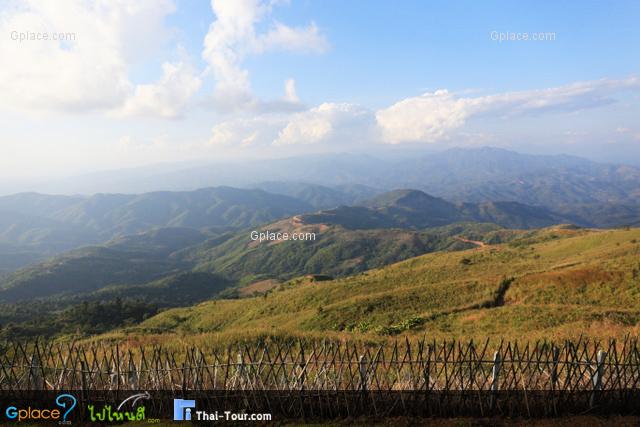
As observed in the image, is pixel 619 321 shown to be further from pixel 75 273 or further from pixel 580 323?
pixel 75 273

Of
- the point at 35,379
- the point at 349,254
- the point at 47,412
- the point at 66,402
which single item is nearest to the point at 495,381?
the point at 66,402

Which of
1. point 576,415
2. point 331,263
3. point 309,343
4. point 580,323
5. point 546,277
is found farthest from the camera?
point 331,263

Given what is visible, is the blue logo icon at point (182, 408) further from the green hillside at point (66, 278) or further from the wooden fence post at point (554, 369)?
the green hillside at point (66, 278)

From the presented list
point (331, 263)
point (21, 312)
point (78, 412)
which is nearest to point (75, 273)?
point (21, 312)

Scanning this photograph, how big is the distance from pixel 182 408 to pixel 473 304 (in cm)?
2350

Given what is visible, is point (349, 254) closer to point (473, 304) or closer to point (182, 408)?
point (473, 304)

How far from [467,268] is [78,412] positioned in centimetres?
3895

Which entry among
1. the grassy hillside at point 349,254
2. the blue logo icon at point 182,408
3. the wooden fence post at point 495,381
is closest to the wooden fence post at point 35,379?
the blue logo icon at point 182,408

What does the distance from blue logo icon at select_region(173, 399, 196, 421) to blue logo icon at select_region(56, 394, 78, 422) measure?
10.1 feet

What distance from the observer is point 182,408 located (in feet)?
33.5

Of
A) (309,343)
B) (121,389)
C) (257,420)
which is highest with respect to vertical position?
(121,389)

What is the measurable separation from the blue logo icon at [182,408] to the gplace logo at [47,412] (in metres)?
3.11

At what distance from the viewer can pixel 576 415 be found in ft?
31.5

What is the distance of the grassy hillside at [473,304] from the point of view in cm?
2036
